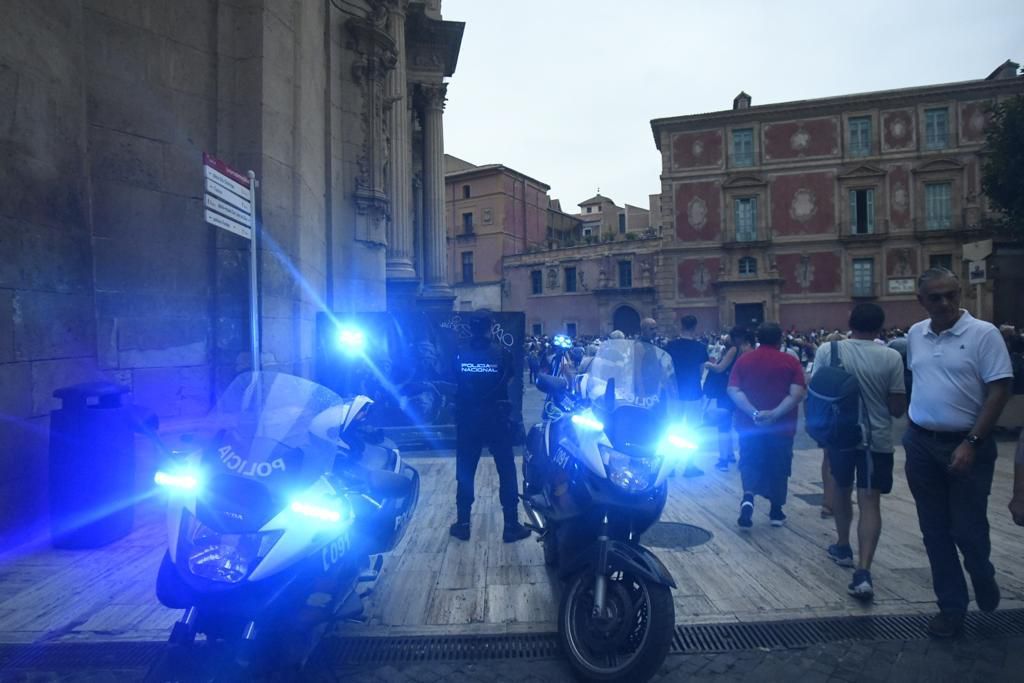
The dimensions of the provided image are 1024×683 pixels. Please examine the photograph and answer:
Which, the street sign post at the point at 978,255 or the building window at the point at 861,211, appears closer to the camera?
the street sign post at the point at 978,255

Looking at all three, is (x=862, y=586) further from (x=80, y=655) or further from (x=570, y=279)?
(x=570, y=279)

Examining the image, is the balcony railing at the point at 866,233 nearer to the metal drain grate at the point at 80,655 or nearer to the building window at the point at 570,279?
the building window at the point at 570,279

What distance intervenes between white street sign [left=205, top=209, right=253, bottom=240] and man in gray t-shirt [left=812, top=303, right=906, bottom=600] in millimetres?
4730

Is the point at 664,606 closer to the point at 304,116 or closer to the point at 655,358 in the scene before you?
the point at 655,358

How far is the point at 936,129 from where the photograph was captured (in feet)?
120

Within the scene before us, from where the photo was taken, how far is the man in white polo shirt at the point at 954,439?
3.32m

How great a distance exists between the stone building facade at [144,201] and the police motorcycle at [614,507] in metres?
4.66

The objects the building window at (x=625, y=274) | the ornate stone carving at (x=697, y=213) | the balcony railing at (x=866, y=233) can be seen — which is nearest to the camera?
the balcony railing at (x=866, y=233)

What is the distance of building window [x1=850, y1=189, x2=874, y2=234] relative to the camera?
37.8m

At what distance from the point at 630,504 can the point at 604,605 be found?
1.63 feet

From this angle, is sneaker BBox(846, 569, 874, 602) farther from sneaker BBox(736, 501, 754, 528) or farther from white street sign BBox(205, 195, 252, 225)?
white street sign BBox(205, 195, 252, 225)

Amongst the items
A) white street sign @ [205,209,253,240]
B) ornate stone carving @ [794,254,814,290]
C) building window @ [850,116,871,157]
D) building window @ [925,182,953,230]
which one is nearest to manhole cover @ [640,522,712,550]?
white street sign @ [205,209,253,240]

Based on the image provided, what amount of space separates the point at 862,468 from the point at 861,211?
4008 centimetres

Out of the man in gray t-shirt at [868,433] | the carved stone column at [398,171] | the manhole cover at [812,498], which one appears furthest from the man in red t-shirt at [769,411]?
the carved stone column at [398,171]
